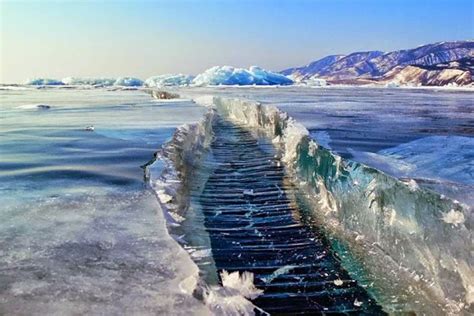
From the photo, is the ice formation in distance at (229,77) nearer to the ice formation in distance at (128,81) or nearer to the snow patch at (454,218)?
the ice formation in distance at (128,81)

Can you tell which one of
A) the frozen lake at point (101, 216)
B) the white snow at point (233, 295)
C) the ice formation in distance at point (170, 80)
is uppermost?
the ice formation in distance at point (170, 80)

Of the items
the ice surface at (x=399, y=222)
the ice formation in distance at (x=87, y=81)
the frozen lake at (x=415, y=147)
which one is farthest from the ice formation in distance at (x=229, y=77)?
the ice surface at (x=399, y=222)

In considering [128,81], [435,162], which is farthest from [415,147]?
[128,81]

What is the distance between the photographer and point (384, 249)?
159 inches

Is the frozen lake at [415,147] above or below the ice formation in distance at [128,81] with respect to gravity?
below

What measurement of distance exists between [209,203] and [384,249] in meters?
2.35

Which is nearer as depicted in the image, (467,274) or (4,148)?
(467,274)

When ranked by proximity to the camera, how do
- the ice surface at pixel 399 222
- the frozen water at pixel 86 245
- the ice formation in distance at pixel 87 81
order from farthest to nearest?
the ice formation in distance at pixel 87 81 → the ice surface at pixel 399 222 → the frozen water at pixel 86 245

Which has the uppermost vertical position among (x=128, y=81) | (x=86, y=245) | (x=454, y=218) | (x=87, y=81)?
(x=87, y=81)

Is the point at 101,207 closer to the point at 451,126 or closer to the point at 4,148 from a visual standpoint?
the point at 4,148

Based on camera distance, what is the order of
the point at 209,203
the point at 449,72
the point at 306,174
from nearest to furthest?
1. the point at 209,203
2. the point at 306,174
3. the point at 449,72

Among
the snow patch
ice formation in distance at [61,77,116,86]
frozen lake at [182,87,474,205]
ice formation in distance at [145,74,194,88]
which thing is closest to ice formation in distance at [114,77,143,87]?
ice formation in distance at [61,77,116,86]

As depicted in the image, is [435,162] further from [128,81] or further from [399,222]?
[128,81]

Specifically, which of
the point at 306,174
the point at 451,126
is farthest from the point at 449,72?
the point at 306,174
